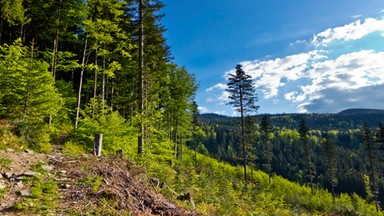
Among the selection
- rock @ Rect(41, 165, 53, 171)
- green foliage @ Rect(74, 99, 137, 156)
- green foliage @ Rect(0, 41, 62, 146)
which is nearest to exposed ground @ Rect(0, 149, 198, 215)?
rock @ Rect(41, 165, 53, 171)

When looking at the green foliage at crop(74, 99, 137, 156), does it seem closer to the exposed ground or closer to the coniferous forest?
the coniferous forest

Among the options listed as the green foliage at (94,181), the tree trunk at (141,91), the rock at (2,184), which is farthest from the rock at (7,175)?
the tree trunk at (141,91)

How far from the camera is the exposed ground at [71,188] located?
683 cm

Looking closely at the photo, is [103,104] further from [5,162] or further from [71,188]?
[71,188]

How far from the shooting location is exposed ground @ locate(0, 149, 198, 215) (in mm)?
6828

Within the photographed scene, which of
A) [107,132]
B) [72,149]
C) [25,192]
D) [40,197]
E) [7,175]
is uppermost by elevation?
[107,132]

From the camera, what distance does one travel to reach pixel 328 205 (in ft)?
135

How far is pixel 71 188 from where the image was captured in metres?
7.84

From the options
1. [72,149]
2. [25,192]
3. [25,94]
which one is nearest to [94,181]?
[25,192]

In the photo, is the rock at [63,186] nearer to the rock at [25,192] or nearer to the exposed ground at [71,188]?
the exposed ground at [71,188]

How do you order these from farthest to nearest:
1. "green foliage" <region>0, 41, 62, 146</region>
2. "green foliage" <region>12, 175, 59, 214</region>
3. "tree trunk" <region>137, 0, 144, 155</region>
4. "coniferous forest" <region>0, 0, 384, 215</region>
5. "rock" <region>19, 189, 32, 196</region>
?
"tree trunk" <region>137, 0, 144, 155</region> < "green foliage" <region>0, 41, 62, 146</region> < "coniferous forest" <region>0, 0, 384, 215</region> < "rock" <region>19, 189, 32, 196</region> < "green foliage" <region>12, 175, 59, 214</region>

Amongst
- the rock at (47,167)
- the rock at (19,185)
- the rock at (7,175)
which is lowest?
the rock at (19,185)

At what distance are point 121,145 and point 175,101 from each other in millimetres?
20455

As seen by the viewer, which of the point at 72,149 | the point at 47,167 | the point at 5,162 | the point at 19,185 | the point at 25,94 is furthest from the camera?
the point at 25,94
